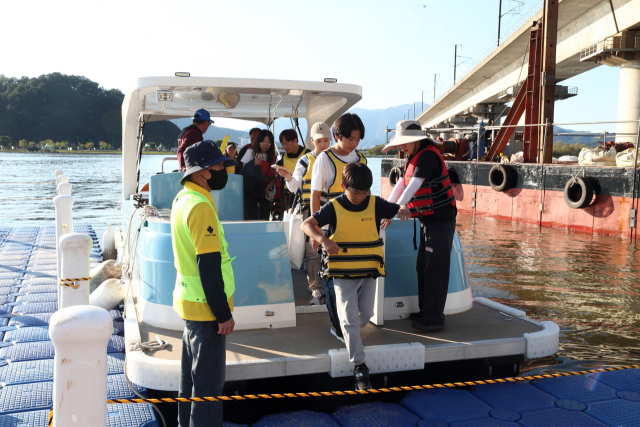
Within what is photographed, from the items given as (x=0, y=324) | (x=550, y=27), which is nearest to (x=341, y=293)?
(x=0, y=324)

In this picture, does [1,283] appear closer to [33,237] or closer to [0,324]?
[0,324]

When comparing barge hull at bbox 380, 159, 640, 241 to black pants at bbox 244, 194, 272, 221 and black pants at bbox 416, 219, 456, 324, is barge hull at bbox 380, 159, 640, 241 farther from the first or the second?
black pants at bbox 416, 219, 456, 324

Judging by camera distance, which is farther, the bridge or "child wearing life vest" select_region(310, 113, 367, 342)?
the bridge

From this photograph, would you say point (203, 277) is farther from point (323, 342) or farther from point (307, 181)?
point (307, 181)

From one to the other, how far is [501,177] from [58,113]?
106 m

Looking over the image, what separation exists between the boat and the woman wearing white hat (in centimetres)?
26

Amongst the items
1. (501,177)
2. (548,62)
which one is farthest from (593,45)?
(501,177)

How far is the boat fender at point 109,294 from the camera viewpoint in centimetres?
596

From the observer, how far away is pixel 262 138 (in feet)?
21.2

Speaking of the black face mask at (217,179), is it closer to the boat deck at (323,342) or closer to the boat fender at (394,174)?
the boat deck at (323,342)

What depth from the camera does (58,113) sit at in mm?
105625

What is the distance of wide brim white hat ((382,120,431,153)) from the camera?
13.7 ft

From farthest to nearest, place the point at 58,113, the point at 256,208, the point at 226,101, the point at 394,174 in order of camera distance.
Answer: the point at 58,113, the point at 394,174, the point at 226,101, the point at 256,208

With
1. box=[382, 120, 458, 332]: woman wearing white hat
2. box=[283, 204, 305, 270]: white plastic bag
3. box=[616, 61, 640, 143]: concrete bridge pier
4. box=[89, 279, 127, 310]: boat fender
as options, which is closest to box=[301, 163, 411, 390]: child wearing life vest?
box=[382, 120, 458, 332]: woman wearing white hat
